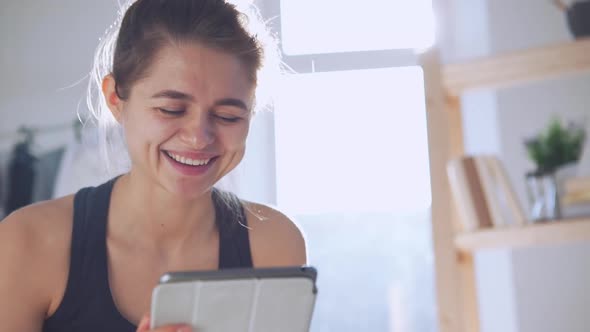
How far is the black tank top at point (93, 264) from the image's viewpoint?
1159 mm

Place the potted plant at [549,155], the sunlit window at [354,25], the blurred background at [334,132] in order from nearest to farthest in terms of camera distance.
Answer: the potted plant at [549,155] < the blurred background at [334,132] < the sunlit window at [354,25]

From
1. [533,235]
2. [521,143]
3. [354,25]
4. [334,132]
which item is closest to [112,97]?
[533,235]

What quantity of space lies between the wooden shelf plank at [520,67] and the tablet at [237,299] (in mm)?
569

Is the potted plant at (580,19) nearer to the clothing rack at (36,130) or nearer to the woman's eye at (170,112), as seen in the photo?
the woman's eye at (170,112)

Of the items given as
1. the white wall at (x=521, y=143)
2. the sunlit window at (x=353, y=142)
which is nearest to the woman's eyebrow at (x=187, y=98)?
the white wall at (x=521, y=143)

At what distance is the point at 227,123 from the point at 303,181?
4.74ft

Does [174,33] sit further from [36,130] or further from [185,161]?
[36,130]

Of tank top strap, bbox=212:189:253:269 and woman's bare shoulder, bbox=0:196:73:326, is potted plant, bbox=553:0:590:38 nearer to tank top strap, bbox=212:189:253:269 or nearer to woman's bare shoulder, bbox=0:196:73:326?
tank top strap, bbox=212:189:253:269

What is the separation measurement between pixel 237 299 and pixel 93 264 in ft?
1.26

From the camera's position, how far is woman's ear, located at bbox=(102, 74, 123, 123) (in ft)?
4.01

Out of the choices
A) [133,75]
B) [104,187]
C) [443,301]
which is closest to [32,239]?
[104,187]

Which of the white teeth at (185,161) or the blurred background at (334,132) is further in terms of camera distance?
the blurred background at (334,132)

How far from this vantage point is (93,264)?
1194mm

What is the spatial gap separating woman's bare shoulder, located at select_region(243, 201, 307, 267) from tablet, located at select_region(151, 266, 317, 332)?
36 cm
